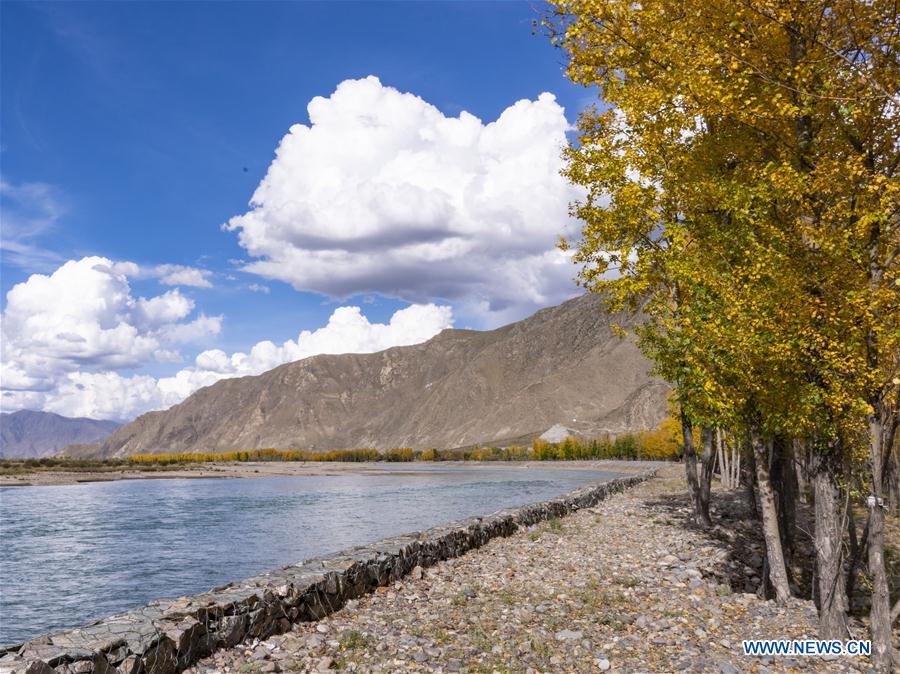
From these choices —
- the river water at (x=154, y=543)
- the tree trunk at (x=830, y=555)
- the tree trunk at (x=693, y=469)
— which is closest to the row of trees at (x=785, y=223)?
the tree trunk at (x=830, y=555)

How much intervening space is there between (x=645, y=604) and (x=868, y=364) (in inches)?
257

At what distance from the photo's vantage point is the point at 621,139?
17.4 m

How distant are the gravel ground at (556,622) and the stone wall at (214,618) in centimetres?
27

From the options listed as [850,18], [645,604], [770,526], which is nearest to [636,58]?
[850,18]

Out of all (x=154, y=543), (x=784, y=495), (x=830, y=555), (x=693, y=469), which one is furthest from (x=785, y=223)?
(x=154, y=543)

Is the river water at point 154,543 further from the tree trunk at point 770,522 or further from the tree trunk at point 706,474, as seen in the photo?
the tree trunk at point 770,522

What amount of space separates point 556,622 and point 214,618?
19.6 ft

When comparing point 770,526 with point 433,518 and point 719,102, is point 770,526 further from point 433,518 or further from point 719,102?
point 433,518

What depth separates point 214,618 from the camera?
10211 mm

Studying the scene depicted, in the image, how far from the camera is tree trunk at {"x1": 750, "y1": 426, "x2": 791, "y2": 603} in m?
13.9

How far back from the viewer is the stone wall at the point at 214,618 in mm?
8320

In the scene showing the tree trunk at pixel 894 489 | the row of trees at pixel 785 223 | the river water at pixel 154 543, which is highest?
the row of trees at pixel 785 223

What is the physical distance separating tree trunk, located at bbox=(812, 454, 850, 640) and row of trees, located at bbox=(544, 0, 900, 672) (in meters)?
0.03

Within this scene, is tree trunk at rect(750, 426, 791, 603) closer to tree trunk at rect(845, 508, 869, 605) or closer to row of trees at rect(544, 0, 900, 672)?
row of trees at rect(544, 0, 900, 672)
